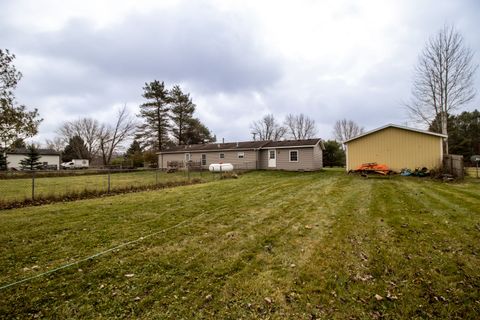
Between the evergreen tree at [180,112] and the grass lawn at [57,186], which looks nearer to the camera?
the grass lawn at [57,186]

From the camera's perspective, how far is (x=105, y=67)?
16.4 metres

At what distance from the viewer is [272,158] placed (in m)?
23.0

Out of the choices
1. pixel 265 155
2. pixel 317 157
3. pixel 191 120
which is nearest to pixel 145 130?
pixel 191 120

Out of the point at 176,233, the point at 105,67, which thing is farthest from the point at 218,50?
the point at 176,233

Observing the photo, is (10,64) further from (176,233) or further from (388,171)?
(388,171)

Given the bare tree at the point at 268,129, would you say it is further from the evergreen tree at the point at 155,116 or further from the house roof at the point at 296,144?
the house roof at the point at 296,144

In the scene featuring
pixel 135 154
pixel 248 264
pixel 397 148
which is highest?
pixel 135 154

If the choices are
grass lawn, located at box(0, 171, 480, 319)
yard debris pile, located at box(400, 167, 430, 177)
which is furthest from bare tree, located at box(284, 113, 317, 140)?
grass lawn, located at box(0, 171, 480, 319)

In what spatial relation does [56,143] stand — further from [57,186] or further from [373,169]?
[373,169]

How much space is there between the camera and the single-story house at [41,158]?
34628mm

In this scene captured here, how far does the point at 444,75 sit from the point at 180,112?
1277 inches

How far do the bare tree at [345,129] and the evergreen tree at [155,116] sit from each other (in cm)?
3495

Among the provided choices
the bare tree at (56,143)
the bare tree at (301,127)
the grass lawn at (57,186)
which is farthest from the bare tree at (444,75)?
the bare tree at (56,143)

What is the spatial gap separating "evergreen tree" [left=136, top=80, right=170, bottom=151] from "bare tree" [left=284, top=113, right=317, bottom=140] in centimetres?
2381
